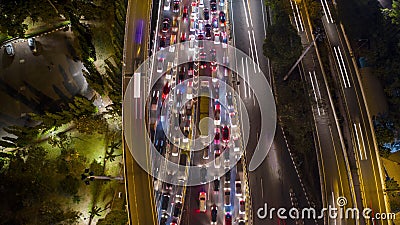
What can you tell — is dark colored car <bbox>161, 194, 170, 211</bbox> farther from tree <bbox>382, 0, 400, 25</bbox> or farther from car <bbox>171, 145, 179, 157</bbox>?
tree <bbox>382, 0, 400, 25</bbox>

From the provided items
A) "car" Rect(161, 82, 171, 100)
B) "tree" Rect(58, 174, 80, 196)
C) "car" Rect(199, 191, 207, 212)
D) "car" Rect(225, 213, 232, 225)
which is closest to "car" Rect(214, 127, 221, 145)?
"car" Rect(199, 191, 207, 212)

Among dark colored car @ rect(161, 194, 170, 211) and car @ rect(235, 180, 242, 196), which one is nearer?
dark colored car @ rect(161, 194, 170, 211)

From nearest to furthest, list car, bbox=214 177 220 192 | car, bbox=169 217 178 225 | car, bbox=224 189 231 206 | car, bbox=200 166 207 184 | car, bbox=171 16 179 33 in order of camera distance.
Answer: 1. car, bbox=169 217 178 225
2. car, bbox=224 189 231 206
3. car, bbox=214 177 220 192
4. car, bbox=200 166 207 184
5. car, bbox=171 16 179 33

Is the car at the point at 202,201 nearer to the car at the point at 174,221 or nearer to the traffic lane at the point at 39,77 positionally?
the car at the point at 174,221

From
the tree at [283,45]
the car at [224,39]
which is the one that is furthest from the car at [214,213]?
the car at [224,39]

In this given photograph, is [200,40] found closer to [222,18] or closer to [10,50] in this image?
[222,18]

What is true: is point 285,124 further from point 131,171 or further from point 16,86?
point 16,86
